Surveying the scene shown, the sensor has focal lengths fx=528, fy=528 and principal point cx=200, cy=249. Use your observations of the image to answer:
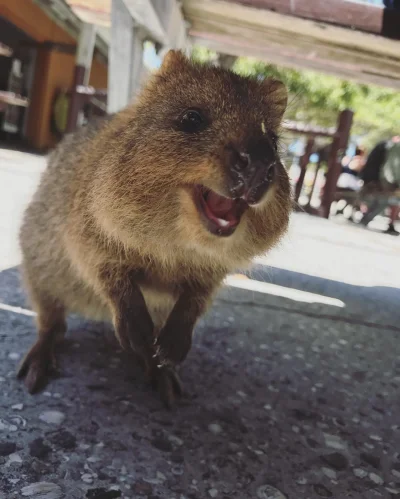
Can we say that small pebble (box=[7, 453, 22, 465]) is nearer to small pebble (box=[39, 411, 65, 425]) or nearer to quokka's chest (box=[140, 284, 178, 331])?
small pebble (box=[39, 411, 65, 425])

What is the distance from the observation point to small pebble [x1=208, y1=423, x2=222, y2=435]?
59.4 inches

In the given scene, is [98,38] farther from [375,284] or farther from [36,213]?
[36,213]

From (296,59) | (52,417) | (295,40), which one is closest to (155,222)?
(52,417)

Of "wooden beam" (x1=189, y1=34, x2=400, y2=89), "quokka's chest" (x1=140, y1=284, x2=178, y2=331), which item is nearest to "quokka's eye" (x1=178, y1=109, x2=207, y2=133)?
"quokka's chest" (x1=140, y1=284, x2=178, y2=331)

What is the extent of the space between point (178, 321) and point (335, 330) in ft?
4.29

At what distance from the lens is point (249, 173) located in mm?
1323

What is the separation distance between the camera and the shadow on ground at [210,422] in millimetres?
1246

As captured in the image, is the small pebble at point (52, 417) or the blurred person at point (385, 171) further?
the blurred person at point (385, 171)

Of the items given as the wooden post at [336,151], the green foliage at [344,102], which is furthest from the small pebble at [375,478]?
the green foliage at [344,102]

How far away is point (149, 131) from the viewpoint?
162 centimetres

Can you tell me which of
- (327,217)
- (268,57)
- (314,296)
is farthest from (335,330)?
(327,217)

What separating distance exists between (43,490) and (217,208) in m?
0.82

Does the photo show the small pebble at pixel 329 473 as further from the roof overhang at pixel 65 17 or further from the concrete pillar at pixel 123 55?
the roof overhang at pixel 65 17

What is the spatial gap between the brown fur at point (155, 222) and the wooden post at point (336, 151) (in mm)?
5129
